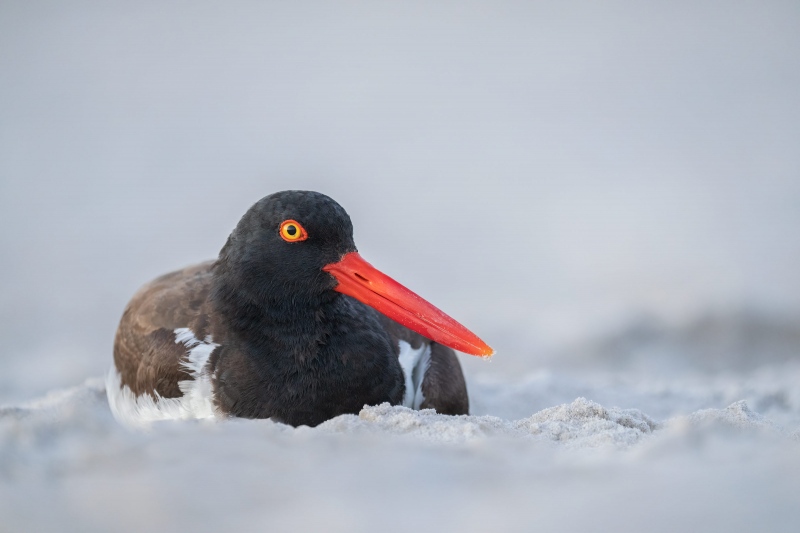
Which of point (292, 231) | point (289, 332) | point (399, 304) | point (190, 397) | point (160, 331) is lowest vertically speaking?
point (190, 397)

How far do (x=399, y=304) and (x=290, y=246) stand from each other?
1.76 feet

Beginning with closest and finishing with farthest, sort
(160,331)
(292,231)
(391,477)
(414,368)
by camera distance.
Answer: (391,477) → (292,231) → (160,331) → (414,368)

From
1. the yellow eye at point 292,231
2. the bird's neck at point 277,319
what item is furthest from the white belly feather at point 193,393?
the yellow eye at point 292,231

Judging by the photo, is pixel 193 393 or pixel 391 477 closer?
pixel 391 477

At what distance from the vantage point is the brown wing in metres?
3.62

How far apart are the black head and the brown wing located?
12.6 inches

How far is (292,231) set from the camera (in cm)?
349

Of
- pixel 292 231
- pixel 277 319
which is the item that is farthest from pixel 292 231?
pixel 277 319

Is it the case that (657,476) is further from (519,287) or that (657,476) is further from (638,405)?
(519,287)

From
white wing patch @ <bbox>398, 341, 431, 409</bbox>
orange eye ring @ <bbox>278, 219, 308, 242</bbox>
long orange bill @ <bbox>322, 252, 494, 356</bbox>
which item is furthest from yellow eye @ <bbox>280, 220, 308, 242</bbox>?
white wing patch @ <bbox>398, 341, 431, 409</bbox>

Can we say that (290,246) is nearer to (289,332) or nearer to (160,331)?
(289,332)

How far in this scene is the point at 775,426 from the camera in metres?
3.35

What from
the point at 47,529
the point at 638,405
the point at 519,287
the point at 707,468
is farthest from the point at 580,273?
the point at 47,529

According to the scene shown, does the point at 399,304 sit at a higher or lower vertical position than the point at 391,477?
higher
